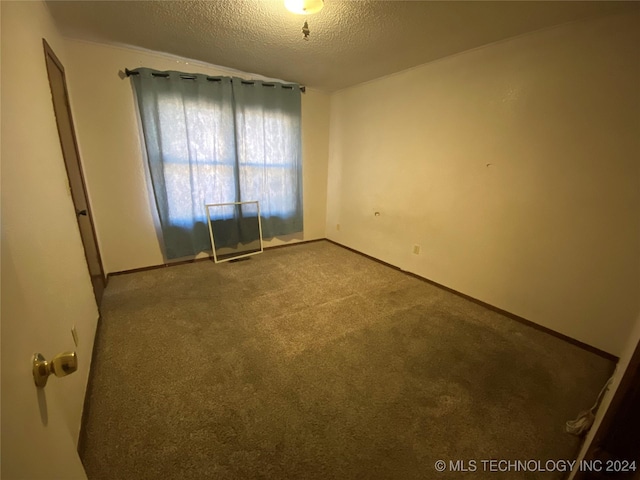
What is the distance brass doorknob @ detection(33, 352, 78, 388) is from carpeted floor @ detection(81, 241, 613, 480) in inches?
36.0

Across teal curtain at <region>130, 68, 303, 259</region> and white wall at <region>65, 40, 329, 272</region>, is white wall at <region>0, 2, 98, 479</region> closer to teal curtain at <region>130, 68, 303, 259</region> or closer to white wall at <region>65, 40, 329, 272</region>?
white wall at <region>65, 40, 329, 272</region>

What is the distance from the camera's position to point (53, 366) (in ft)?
1.83

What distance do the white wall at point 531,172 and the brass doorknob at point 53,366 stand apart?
9.07ft

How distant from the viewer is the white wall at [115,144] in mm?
2426

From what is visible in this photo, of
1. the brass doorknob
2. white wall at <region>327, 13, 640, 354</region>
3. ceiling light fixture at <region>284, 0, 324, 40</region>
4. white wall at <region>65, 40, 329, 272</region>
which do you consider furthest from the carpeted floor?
ceiling light fixture at <region>284, 0, 324, 40</region>

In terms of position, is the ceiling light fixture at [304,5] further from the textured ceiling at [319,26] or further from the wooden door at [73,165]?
the wooden door at [73,165]

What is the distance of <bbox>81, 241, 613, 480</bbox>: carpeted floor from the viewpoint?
122 centimetres

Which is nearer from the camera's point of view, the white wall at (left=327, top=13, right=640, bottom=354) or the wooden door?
the white wall at (left=327, top=13, right=640, bottom=354)

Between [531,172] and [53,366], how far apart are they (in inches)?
111

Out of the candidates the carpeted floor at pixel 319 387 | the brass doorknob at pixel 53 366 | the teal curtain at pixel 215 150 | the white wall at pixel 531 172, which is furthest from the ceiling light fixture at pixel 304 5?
the carpeted floor at pixel 319 387

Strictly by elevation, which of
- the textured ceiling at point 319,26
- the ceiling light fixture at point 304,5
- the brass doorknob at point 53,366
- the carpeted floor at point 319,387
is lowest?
the carpeted floor at point 319,387

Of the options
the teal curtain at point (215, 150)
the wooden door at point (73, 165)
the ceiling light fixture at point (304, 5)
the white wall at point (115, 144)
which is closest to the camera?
the ceiling light fixture at point (304, 5)

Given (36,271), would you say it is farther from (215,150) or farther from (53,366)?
(215,150)

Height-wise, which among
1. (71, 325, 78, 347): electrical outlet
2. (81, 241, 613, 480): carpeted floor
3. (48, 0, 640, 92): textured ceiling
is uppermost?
(48, 0, 640, 92): textured ceiling
